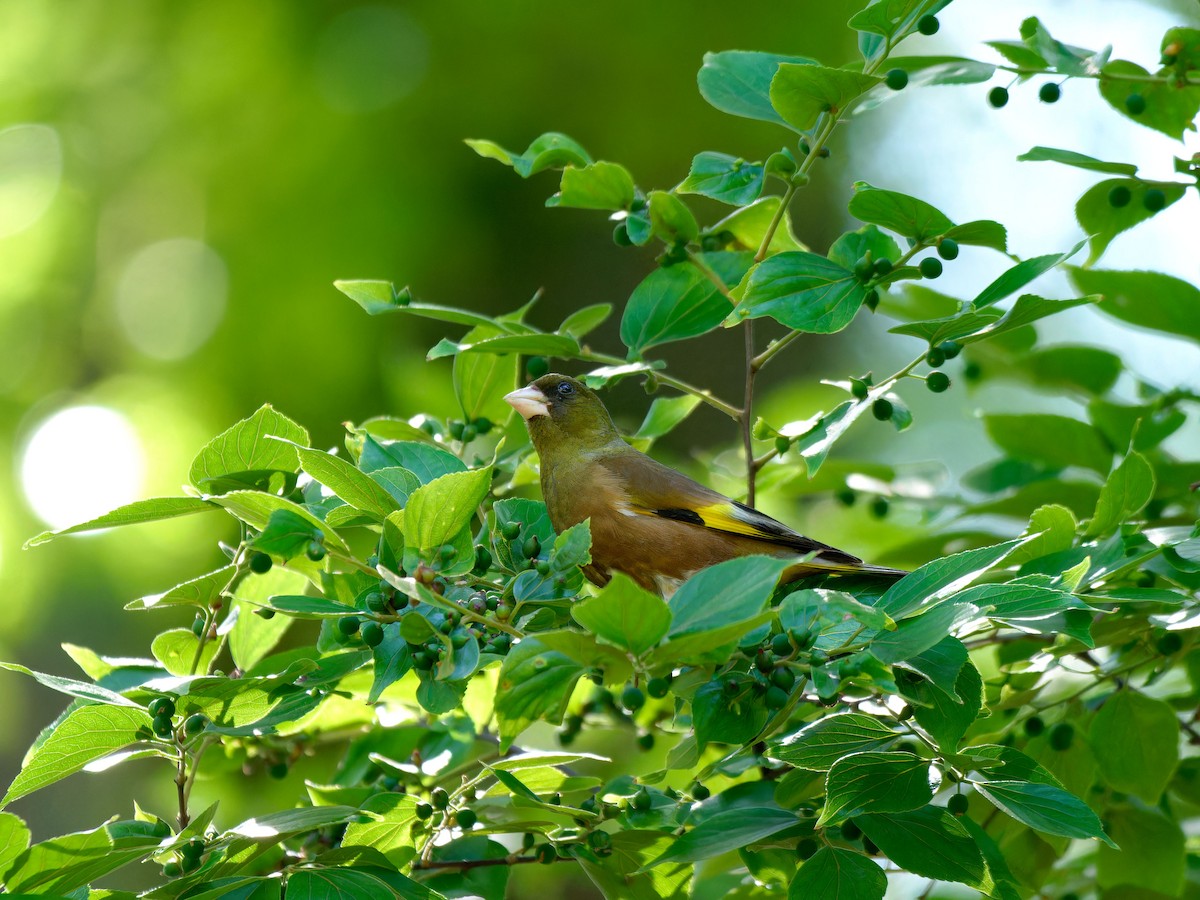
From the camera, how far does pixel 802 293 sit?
2.14 metres

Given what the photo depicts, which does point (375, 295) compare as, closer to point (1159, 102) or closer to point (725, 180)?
point (725, 180)

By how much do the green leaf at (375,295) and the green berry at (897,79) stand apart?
3.53ft

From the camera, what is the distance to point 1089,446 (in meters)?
2.98

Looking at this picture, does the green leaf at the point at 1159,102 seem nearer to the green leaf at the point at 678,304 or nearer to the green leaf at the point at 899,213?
the green leaf at the point at 899,213

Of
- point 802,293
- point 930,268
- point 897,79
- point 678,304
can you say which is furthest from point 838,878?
point 897,79

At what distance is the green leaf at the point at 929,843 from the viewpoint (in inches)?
73.5

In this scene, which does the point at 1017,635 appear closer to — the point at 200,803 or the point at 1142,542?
the point at 1142,542

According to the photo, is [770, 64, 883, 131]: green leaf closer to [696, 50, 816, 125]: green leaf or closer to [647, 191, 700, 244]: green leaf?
[696, 50, 816, 125]: green leaf

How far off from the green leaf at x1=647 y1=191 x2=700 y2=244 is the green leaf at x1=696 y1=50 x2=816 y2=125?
0.73 feet

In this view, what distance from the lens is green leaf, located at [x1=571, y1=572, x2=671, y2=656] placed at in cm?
152

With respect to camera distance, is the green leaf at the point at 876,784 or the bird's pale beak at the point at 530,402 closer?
the green leaf at the point at 876,784

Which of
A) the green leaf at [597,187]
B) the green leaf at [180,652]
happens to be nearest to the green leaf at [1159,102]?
the green leaf at [597,187]

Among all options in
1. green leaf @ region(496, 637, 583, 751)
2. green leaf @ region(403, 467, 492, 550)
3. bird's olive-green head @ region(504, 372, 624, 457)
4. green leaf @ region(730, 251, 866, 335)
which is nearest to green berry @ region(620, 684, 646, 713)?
green leaf @ region(496, 637, 583, 751)

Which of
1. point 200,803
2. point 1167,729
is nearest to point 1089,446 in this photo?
point 1167,729
